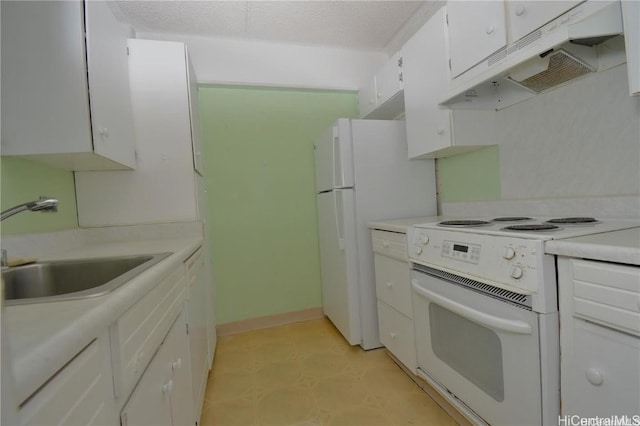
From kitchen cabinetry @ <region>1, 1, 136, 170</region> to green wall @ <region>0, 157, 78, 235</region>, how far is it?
0.12m

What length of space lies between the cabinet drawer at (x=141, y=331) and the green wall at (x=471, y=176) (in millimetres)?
1866

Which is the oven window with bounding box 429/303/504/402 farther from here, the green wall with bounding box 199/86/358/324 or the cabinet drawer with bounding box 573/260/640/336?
the green wall with bounding box 199/86/358/324

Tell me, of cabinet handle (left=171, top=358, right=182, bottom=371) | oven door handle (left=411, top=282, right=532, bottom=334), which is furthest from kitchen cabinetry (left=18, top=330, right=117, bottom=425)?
oven door handle (left=411, top=282, right=532, bottom=334)

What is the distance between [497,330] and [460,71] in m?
1.25

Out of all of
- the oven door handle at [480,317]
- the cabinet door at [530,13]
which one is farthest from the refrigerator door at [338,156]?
the cabinet door at [530,13]

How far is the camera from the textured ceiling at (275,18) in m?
2.06

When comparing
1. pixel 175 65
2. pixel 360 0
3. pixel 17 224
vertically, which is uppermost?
pixel 360 0

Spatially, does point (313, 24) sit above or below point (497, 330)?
above

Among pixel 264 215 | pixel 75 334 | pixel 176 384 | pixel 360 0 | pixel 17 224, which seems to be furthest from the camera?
pixel 264 215

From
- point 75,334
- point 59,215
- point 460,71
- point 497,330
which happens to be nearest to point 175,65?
point 59,215

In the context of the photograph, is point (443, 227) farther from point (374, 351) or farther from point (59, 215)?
point (59, 215)

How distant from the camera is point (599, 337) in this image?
0.78m

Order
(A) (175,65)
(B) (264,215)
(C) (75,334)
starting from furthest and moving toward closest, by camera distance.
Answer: (B) (264,215) < (A) (175,65) < (C) (75,334)

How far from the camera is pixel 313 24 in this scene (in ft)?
7.67
